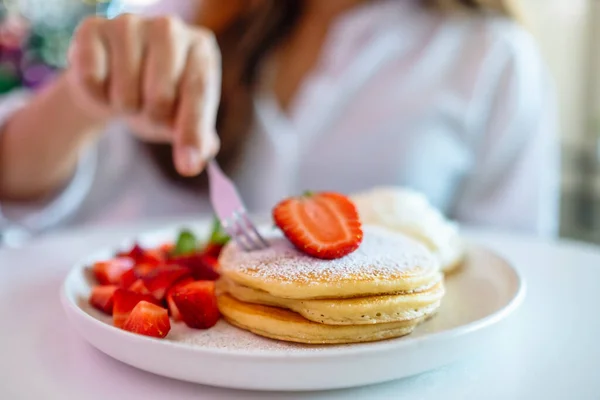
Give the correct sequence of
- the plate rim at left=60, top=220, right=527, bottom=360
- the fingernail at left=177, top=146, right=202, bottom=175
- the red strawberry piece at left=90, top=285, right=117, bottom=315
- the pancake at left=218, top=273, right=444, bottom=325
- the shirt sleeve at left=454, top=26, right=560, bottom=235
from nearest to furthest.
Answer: the plate rim at left=60, top=220, right=527, bottom=360 < the pancake at left=218, top=273, right=444, bottom=325 < the red strawberry piece at left=90, top=285, right=117, bottom=315 < the fingernail at left=177, top=146, right=202, bottom=175 < the shirt sleeve at left=454, top=26, right=560, bottom=235

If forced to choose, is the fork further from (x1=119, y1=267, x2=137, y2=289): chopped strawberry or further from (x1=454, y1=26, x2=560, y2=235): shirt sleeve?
(x1=454, y1=26, x2=560, y2=235): shirt sleeve

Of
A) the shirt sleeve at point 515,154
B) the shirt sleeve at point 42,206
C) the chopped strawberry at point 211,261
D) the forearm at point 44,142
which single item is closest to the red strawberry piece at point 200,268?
the chopped strawberry at point 211,261

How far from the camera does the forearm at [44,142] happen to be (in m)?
1.27

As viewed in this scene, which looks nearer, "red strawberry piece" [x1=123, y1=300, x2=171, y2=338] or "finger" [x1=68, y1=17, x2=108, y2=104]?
"red strawberry piece" [x1=123, y1=300, x2=171, y2=338]

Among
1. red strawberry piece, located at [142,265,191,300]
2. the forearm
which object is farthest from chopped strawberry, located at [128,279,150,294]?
the forearm

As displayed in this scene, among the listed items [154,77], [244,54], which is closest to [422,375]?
[154,77]

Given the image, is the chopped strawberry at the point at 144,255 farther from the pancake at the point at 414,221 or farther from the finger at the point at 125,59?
the pancake at the point at 414,221

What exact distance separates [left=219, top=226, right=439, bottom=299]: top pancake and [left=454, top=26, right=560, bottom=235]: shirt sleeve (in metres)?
0.91

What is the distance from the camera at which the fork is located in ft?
2.51

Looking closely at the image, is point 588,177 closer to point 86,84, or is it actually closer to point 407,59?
point 407,59

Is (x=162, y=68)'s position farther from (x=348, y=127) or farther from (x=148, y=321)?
(x=348, y=127)

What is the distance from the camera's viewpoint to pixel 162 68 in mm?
879

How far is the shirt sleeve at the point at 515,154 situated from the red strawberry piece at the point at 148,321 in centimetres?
116

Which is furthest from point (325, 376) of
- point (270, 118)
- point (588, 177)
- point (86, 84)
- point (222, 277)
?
point (588, 177)
